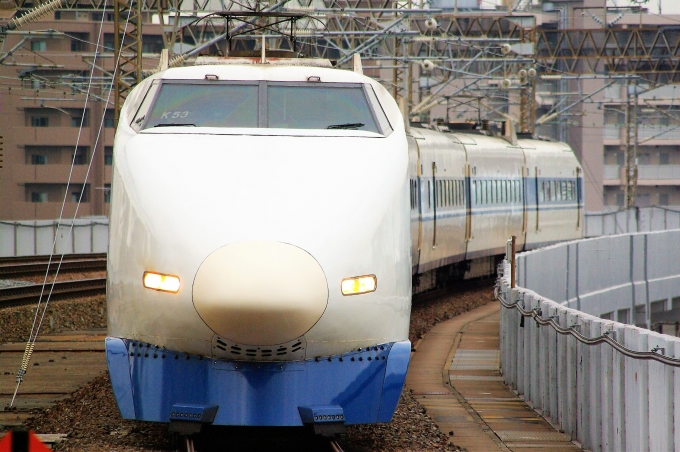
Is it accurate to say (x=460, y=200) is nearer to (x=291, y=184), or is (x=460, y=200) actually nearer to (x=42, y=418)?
(x=42, y=418)

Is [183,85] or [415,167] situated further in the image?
[415,167]

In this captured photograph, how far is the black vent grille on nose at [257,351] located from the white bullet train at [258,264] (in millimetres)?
12

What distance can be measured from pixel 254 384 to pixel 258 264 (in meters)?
1.00

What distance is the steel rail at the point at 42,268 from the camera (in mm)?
25650

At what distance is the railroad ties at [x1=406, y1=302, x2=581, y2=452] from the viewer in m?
9.43

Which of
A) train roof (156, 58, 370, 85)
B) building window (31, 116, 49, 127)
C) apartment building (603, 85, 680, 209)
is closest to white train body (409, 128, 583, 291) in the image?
train roof (156, 58, 370, 85)

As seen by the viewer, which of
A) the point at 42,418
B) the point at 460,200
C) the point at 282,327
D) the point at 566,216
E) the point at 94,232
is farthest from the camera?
the point at 94,232

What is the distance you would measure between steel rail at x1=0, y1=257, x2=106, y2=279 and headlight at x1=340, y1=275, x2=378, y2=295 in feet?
62.4

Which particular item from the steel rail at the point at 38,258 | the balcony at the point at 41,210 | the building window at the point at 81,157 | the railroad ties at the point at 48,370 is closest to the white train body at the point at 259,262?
the railroad ties at the point at 48,370

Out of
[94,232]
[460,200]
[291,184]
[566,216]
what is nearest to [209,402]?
[291,184]

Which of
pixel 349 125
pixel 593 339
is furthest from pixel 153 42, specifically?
pixel 593 339

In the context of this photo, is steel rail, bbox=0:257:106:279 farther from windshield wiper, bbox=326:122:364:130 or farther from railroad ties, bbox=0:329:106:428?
windshield wiper, bbox=326:122:364:130

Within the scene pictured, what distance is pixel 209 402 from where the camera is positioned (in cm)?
756

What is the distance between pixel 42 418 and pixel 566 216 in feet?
84.3
